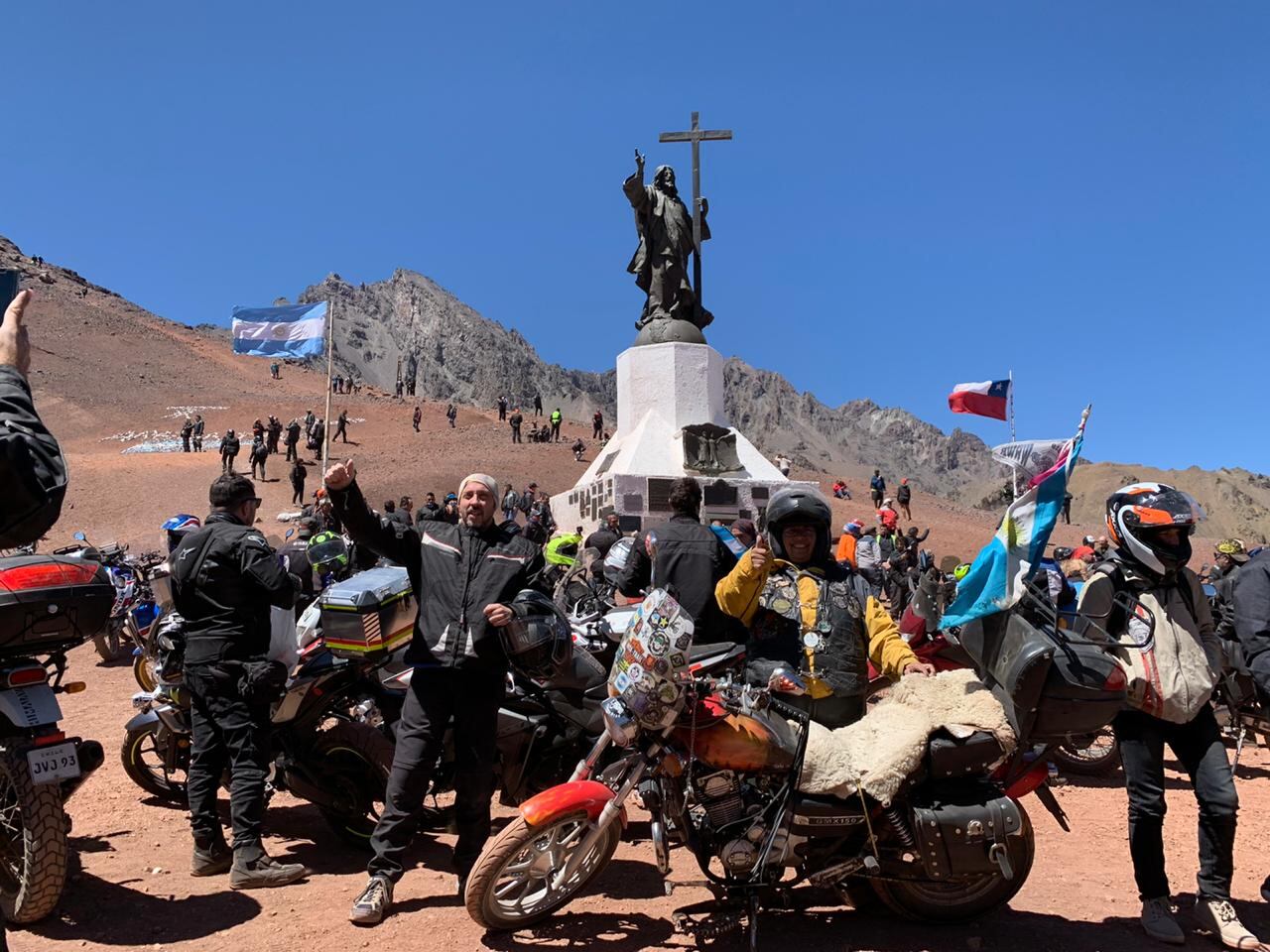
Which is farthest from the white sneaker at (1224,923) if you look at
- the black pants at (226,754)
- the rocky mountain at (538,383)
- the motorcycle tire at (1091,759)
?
the rocky mountain at (538,383)

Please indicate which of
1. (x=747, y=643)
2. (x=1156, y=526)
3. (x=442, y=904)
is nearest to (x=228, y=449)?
(x=442, y=904)

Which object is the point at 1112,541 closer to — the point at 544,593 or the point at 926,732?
the point at 926,732

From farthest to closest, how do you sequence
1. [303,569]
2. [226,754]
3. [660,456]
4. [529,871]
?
[660,456] < [303,569] < [226,754] < [529,871]

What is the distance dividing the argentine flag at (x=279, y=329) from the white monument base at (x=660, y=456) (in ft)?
20.7

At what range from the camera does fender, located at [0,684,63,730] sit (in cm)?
367

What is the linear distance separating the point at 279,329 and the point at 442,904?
18.1m

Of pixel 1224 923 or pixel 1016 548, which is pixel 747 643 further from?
pixel 1224 923

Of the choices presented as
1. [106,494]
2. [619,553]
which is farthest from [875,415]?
[619,553]

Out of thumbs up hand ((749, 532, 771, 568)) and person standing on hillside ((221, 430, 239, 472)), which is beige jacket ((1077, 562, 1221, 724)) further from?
person standing on hillside ((221, 430, 239, 472))

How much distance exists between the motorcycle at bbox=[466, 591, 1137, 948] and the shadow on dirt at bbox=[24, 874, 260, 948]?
1228 mm

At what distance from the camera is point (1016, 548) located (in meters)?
3.72

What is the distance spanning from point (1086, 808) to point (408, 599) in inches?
176

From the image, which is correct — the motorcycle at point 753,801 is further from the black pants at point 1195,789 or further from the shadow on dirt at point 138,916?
the shadow on dirt at point 138,916

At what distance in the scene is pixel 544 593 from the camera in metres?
4.15
